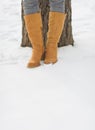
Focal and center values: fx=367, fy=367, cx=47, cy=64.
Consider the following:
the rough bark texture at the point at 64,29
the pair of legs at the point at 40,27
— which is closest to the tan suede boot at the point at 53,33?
the pair of legs at the point at 40,27

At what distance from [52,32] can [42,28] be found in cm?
20

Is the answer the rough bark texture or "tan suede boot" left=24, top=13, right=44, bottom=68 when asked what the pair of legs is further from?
the rough bark texture

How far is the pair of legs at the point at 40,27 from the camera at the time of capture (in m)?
2.51

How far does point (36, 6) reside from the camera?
2510mm

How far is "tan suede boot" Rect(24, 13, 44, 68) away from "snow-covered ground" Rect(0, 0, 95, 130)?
61 mm

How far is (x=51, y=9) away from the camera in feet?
8.30

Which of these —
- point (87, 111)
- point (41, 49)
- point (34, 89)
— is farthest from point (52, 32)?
point (87, 111)

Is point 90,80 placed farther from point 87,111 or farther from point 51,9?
point 51,9

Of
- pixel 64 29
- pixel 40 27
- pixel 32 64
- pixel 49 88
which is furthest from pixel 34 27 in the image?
pixel 49 88

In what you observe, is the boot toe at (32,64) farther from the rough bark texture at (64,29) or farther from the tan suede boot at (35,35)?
the rough bark texture at (64,29)

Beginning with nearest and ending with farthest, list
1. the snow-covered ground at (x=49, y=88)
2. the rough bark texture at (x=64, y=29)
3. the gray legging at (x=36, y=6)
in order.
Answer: the snow-covered ground at (x=49, y=88) < the gray legging at (x=36, y=6) < the rough bark texture at (x=64, y=29)

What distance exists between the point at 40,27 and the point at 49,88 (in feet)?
1.63

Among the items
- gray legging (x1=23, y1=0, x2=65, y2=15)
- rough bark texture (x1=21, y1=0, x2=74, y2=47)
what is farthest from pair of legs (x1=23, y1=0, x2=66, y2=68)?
rough bark texture (x1=21, y1=0, x2=74, y2=47)

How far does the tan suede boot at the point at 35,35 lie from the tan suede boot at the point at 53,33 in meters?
0.05
